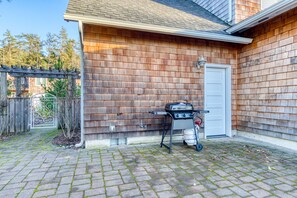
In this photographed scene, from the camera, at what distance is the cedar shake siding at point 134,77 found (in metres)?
3.81

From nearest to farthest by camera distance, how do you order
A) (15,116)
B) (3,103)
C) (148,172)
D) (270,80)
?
(148,172) < (270,80) < (3,103) < (15,116)

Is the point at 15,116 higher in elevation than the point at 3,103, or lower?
lower

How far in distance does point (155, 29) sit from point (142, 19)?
537 millimetres

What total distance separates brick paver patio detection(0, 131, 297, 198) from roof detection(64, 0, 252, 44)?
2643 millimetres

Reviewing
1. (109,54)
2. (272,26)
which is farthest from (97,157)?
(272,26)

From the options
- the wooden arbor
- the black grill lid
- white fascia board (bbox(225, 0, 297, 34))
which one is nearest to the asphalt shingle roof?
white fascia board (bbox(225, 0, 297, 34))

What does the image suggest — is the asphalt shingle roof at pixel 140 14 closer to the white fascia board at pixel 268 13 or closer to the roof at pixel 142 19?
the roof at pixel 142 19

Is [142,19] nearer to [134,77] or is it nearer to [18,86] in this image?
[134,77]

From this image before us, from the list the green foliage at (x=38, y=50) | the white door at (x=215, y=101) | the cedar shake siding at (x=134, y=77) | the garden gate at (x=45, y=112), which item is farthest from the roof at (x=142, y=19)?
the green foliage at (x=38, y=50)

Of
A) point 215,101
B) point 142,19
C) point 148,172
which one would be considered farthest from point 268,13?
point 148,172

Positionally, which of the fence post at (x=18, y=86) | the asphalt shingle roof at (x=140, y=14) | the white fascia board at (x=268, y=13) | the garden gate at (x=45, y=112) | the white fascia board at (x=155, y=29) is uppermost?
the asphalt shingle roof at (x=140, y=14)

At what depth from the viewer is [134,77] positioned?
4.11m

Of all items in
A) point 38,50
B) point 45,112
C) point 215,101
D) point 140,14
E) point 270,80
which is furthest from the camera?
point 38,50

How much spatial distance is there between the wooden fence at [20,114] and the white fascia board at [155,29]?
2.42 meters
